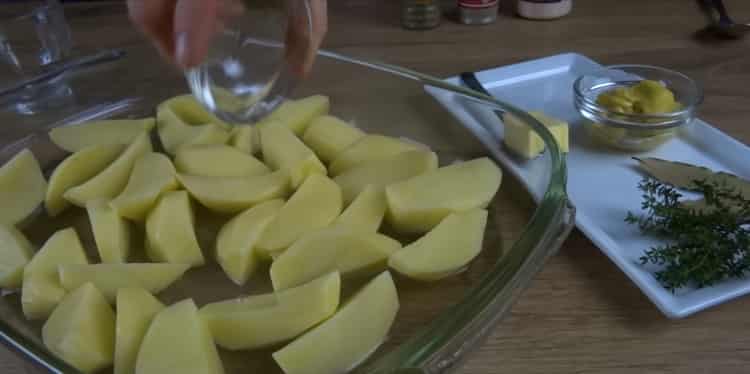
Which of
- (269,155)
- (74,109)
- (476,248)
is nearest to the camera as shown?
(476,248)

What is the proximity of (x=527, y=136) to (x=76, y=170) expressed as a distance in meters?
0.63

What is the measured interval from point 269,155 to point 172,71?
0.37 metres

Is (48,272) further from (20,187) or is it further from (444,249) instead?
(444,249)

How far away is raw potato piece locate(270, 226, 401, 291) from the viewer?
772 millimetres

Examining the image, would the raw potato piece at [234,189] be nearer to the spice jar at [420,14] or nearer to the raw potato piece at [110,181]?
the raw potato piece at [110,181]

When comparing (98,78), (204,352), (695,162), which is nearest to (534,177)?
(695,162)

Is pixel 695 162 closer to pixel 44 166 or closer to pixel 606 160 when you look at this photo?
pixel 606 160

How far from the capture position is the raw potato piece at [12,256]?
0.82 m

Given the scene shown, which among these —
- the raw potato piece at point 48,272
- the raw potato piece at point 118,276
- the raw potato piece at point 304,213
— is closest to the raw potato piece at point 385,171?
the raw potato piece at point 304,213

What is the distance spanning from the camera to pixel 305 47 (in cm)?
80

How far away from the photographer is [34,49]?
137cm

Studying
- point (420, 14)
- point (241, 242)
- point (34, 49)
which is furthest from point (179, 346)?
point (420, 14)

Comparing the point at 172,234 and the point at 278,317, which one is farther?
the point at 172,234

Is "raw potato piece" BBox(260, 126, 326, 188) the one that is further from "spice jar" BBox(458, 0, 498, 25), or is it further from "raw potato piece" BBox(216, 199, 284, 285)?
"spice jar" BBox(458, 0, 498, 25)
